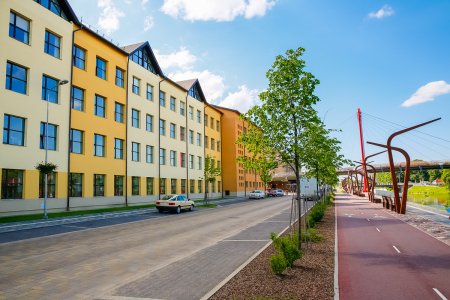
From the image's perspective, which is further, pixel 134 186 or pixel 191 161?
pixel 191 161

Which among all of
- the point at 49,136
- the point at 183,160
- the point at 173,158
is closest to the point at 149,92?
the point at 173,158

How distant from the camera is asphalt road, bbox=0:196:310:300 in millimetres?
6922

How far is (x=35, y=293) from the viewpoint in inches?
264

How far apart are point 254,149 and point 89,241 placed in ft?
26.2

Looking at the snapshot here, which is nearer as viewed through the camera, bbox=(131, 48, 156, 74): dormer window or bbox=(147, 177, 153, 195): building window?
bbox=(131, 48, 156, 74): dormer window

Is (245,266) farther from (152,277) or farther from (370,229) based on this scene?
(370,229)

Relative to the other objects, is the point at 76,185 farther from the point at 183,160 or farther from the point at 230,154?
the point at 230,154

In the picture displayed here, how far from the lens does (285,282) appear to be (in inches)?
289

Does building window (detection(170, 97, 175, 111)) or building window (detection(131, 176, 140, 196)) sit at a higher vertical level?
building window (detection(170, 97, 175, 111))

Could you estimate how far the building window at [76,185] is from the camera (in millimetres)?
26062

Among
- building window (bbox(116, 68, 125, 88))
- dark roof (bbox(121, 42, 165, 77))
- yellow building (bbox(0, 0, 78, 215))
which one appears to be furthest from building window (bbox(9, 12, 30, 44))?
dark roof (bbox(121, 42, 165, 77))

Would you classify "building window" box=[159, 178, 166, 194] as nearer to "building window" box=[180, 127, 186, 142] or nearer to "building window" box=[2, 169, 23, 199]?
"building window" box=[180, 127, 186, 142]

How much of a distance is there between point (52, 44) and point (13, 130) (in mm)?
7907

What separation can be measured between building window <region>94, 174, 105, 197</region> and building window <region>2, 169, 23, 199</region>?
23.8ft
